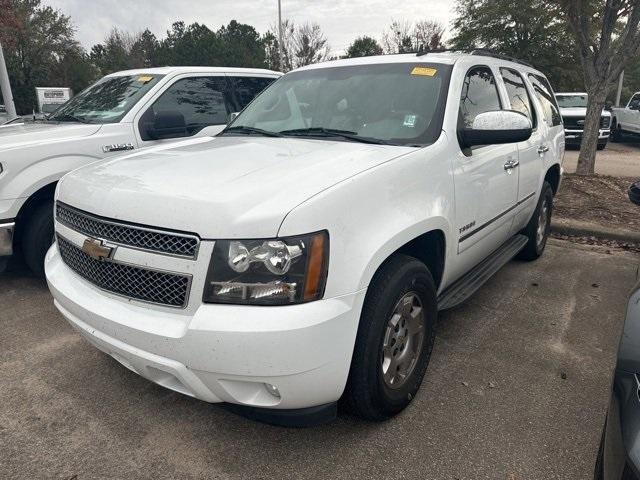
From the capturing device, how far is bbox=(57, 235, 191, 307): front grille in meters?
1.97

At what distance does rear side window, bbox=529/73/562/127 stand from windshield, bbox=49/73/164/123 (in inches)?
146

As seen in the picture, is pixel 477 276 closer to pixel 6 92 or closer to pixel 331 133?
pixel 331 133

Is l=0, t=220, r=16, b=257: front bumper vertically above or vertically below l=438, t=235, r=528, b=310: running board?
above

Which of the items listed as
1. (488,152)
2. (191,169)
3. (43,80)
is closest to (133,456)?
(191,169)

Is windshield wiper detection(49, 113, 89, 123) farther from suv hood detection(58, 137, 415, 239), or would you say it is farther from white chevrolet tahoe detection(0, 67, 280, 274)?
suv hood detection(58, 137, 415, 239)

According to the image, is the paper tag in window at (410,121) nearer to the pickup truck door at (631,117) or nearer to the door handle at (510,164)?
the door handle at (510,164)

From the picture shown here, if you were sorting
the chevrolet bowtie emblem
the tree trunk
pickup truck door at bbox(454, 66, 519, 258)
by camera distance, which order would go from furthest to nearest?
the tree trunk, pickup truck door at bbox(454, 66, 519, 258), the chevrolet bowtie emblem

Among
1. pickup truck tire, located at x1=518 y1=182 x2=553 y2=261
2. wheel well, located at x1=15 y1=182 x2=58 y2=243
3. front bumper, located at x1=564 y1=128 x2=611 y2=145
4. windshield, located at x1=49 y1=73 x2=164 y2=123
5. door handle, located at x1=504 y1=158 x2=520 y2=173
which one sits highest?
windshield, located at x1=49 y1=73 x2=164 y2=123

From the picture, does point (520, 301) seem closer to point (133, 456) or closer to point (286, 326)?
point (286, 326)

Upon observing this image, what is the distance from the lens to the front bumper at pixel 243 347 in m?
1.84

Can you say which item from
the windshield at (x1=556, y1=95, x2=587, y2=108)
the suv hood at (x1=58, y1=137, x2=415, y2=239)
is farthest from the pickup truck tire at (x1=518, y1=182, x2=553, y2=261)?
the windshield at (x1=556, y1=95, x2=587, y2=108)

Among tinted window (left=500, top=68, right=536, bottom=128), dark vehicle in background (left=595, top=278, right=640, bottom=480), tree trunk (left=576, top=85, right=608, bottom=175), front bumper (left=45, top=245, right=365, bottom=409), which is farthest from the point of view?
tree trunk (left=576, top=85, right=608, bottom=175)

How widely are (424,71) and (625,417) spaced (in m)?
2.35

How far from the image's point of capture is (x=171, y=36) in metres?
60.6
